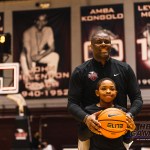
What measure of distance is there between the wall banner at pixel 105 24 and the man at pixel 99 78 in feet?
46.1

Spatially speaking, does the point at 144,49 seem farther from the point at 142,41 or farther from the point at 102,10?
the point at 102,10

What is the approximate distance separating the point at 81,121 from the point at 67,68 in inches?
591

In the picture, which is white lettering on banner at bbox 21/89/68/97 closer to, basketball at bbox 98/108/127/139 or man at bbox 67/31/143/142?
man at bbox 67/31/143/142

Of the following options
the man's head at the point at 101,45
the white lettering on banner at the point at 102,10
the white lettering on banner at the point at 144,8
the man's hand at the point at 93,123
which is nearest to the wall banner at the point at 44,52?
the white lettering on banner at the point at 102,10

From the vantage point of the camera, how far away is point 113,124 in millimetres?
3422

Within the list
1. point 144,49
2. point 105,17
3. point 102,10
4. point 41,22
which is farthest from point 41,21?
point 144,49

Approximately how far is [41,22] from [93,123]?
16.0 metres

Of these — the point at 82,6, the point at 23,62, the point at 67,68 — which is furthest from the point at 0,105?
the point at 82,6

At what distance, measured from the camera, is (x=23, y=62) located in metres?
19.0

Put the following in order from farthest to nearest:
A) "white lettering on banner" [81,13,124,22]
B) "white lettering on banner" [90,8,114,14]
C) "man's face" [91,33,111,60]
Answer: "white lettering on banner" [90,8,114,14] < "white lettering on banner" [81,13,124,22] < "man's face" [91,33,111,60]

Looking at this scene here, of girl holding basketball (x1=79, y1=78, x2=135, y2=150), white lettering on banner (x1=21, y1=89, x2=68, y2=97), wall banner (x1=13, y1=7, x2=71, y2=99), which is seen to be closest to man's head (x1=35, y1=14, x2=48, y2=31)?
wall banner (x1=13, y1=7, x2=71, y2=99)

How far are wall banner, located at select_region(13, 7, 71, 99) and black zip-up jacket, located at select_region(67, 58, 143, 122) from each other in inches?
569

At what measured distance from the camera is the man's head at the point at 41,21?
1903 centimetres

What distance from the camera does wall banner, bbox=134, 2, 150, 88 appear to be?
57.5 feet
